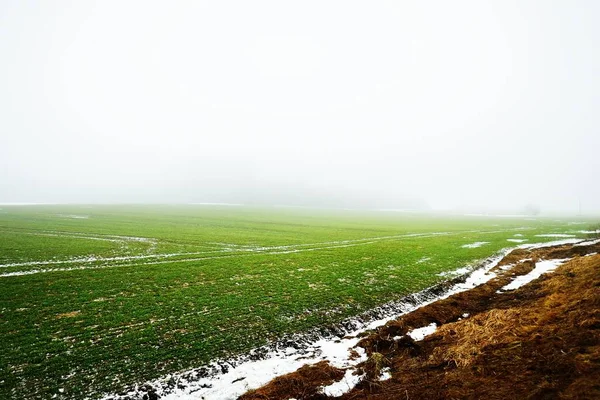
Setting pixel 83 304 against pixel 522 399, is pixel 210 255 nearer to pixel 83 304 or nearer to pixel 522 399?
pixel 83 304

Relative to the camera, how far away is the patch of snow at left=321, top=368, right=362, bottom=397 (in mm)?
10637

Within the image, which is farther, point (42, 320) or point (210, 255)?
point (210, 255)

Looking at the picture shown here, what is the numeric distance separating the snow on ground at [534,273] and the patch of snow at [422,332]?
34.1 ft

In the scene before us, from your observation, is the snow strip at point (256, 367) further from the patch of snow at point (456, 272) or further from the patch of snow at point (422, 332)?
the patch of snow at point (456, 272)

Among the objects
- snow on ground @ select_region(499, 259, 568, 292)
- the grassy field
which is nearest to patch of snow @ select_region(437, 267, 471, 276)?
the grassy field

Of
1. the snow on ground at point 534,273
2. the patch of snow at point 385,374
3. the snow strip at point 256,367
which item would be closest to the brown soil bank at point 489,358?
the patch of snow at point 385,374

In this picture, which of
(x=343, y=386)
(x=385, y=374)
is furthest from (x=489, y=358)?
(x=343, y=386)

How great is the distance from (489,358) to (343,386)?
5.39m

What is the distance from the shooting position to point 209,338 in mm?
15445

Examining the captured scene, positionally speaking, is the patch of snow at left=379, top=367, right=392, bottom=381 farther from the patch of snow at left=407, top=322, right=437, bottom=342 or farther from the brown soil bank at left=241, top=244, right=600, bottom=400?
the patch of snow at left=407, top=322, right=437, bottom=342

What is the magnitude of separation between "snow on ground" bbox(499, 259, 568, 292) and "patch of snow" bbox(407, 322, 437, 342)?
10391 millimetres

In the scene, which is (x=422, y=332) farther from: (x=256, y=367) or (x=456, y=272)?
(x=456, y=272)

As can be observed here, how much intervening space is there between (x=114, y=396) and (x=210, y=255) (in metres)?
26.5

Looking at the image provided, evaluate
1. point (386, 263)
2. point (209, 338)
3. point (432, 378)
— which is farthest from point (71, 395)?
point (386, 263)
